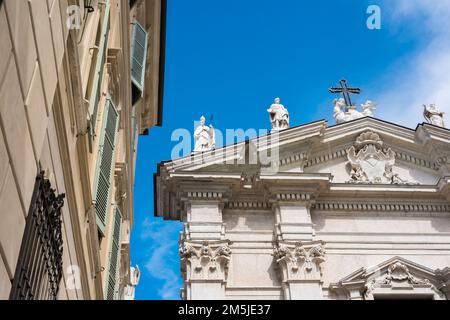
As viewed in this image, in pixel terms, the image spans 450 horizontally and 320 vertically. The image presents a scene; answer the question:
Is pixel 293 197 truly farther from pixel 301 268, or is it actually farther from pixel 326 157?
pixel 301 268

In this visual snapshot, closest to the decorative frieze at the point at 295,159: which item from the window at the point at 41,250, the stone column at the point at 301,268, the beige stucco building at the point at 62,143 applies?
the stone column at the point at 301,268

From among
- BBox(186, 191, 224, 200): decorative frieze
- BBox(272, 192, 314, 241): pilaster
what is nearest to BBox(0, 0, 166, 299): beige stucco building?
BBox(186, 191, 224, 200): decorative frieze

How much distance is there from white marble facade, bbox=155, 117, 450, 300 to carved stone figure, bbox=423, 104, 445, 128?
1.64m

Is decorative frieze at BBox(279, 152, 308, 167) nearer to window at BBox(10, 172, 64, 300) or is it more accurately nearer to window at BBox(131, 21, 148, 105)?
window at BBox(131, 21, 148, 105)

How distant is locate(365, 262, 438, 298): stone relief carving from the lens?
50.1 ft

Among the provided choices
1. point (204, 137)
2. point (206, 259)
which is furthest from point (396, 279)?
point (204, 137)

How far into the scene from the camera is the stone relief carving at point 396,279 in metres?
15.3

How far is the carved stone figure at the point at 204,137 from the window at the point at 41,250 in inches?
440

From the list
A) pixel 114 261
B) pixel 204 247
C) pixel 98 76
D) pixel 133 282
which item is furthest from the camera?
pixel 133 282

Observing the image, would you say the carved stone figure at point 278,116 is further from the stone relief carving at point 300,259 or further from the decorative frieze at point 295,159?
the stone relief carving at point 300,259

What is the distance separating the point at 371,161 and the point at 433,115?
3.07 meters

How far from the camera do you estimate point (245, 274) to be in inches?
615

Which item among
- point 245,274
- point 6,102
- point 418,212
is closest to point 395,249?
point 418,212

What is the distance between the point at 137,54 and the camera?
14.8m
